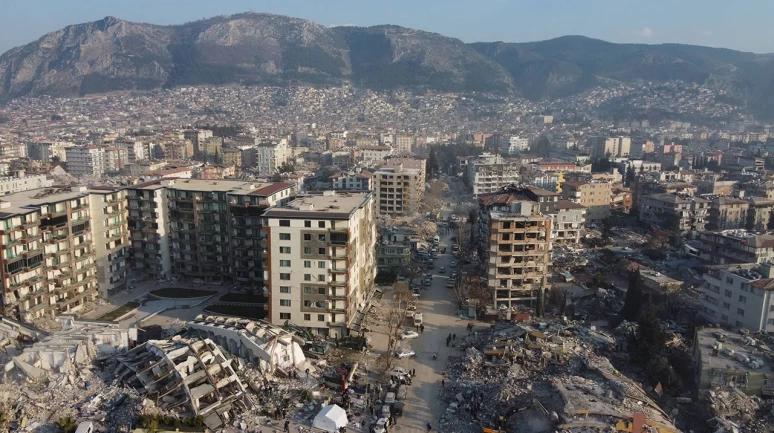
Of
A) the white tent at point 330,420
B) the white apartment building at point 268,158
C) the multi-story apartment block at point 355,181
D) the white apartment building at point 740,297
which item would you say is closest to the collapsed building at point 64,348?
the white tent at point 330,420

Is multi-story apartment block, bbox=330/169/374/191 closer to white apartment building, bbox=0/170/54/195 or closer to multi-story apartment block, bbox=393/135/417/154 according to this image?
white apartment building, bbox=0/170/54/195

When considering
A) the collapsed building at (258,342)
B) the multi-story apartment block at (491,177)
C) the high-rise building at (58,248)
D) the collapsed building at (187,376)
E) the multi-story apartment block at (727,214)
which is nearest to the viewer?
the collapsed building at (187,376)

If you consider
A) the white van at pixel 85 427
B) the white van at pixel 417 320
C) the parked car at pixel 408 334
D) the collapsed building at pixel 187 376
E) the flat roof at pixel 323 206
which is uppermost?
the flat roof at pixel 323 206

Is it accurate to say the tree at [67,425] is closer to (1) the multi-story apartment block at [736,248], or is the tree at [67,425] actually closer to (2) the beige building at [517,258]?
(2) the beige building at [517,258]

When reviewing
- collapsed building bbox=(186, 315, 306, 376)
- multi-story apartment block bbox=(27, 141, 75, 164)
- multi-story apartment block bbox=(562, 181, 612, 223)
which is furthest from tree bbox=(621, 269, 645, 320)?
multi-story apartment block bbox=(27, 141, 75, 164)

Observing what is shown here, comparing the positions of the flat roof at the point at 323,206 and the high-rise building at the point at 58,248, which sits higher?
the flat roof at the point at 323,206

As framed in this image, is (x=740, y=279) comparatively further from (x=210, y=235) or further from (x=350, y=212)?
(x=210, y=235)
